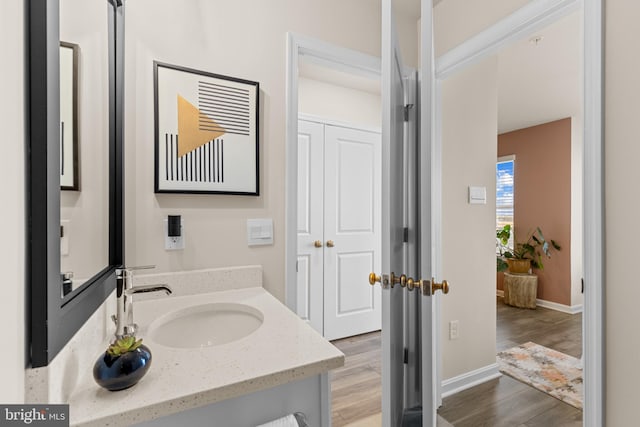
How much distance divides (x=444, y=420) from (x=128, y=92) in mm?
2477

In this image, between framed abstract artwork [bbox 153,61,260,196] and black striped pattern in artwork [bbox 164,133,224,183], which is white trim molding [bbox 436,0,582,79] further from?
black striped pattern in artwork [bbox 164,133,224,183]

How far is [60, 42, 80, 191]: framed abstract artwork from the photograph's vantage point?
0.65 meters

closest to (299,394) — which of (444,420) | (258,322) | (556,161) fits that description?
(258,322)

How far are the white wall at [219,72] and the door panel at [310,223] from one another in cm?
119

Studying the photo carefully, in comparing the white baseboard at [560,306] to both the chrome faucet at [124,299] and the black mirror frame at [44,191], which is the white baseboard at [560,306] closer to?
the chrome faucet at [124,299]

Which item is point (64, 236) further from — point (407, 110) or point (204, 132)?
point (407, 110)

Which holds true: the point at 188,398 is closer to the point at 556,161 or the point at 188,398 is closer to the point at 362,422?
the point at 362,422

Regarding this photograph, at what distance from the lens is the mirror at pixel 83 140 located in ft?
2.16

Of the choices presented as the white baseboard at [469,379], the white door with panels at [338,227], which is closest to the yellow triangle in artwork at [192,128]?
the white door with panels at [338,227]

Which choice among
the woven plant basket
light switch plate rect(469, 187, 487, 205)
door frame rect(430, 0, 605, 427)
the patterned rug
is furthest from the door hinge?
the woven plant basket

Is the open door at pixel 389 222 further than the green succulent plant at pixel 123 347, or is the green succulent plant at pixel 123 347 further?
the open door at pixel 389 222

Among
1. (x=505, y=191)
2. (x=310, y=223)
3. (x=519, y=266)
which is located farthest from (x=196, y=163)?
(x=505, y=191)

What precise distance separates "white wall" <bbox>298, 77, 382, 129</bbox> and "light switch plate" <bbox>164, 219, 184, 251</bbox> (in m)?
1.99
